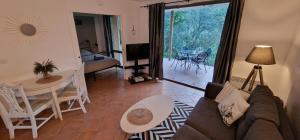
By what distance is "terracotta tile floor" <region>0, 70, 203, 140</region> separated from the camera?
204 cm

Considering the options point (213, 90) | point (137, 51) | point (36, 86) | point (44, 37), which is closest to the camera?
point (36, 86)

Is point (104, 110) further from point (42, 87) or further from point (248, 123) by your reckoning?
point (248, 123)

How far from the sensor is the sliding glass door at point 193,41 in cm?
491

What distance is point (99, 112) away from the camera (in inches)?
102

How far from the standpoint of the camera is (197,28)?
6.11 metres

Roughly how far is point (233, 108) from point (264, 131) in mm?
642

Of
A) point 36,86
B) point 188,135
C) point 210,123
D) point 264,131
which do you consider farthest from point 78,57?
point 264,131

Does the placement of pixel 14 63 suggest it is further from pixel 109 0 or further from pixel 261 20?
pixel 261 20

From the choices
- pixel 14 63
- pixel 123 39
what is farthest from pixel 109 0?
pixel 14 63

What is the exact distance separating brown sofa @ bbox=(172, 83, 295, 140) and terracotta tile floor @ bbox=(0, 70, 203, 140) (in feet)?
3.38

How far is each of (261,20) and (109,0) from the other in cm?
328

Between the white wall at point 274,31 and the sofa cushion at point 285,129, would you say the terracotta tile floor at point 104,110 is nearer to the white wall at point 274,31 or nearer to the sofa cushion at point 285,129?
the white wall at point 274,31

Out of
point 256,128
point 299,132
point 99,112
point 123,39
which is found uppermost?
point 123,39

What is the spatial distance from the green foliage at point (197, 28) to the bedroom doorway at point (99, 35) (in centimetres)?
245
